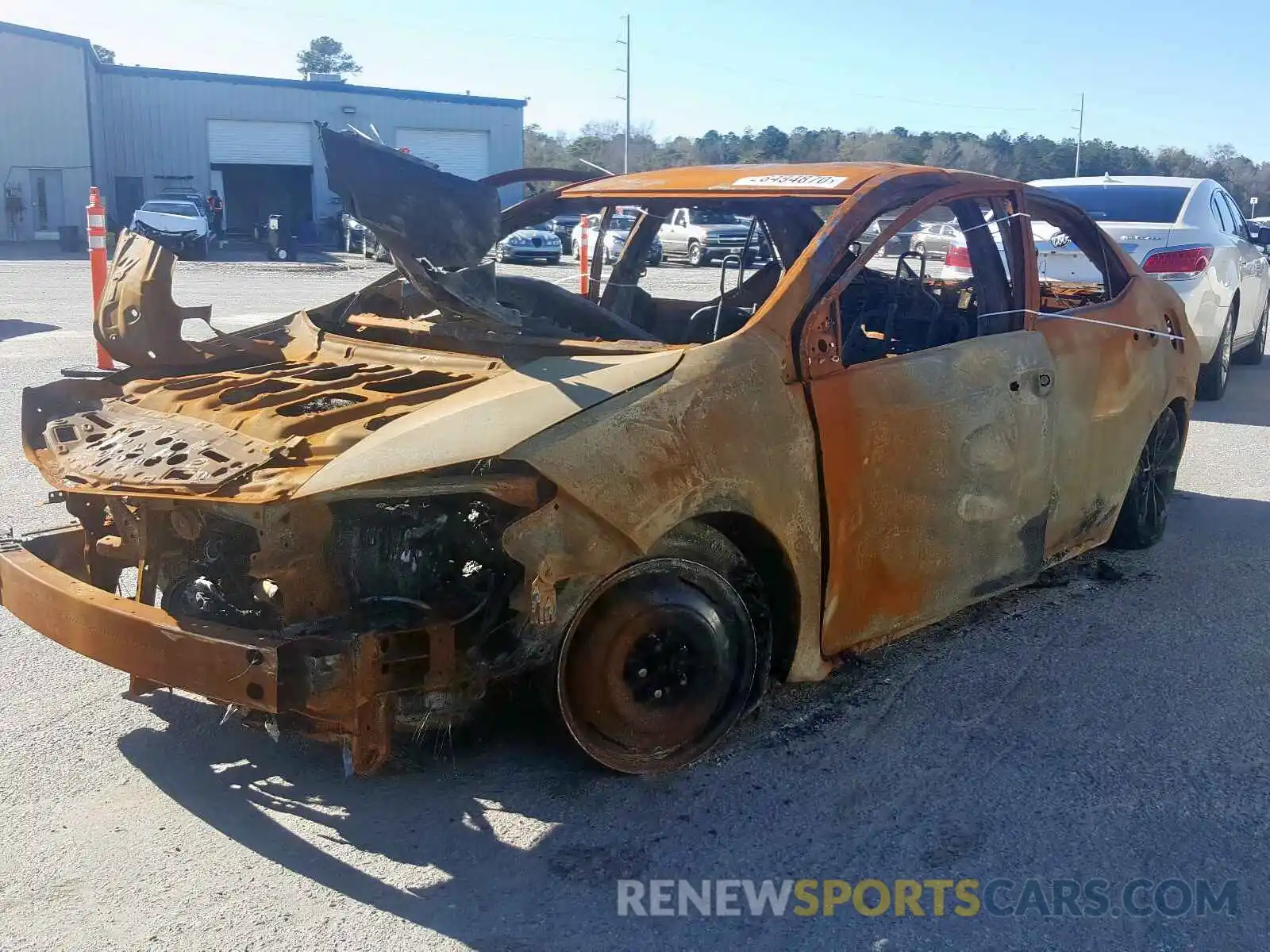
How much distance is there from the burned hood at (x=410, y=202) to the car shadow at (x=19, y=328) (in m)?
9.67

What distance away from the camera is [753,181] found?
4.36 m

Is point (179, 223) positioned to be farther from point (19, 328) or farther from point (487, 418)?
→ point (487, 418)

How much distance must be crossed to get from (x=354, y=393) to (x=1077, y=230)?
3.43m

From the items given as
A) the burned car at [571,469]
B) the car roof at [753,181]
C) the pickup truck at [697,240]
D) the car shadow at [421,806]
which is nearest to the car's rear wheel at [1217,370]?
the burned car at [571,469]

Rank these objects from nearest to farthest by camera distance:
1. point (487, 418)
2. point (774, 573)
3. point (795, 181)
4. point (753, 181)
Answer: point (487, 418) → point (774, 573) → point (795, 181) → point (753, 181)

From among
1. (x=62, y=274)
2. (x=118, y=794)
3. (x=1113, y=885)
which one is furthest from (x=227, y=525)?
(x=62, y=274)

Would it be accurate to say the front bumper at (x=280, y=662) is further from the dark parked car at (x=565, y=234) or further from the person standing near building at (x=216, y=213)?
the person standing near building at (x=216, y=213)

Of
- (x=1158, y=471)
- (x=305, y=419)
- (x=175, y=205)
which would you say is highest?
(x=175, y=205)

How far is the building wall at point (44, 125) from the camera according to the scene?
37.8m

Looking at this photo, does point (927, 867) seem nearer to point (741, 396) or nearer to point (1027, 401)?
point (741, 396)

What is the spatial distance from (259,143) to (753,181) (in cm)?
4286

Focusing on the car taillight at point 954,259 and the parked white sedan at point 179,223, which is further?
the parked white sedan at point 179,223

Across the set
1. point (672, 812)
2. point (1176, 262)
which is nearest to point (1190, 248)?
point (1176, 262)

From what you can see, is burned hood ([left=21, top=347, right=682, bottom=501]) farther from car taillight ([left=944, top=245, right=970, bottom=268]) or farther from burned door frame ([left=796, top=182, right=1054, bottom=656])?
car taillight ([left=944, top=245, right=970, bottom=268])
